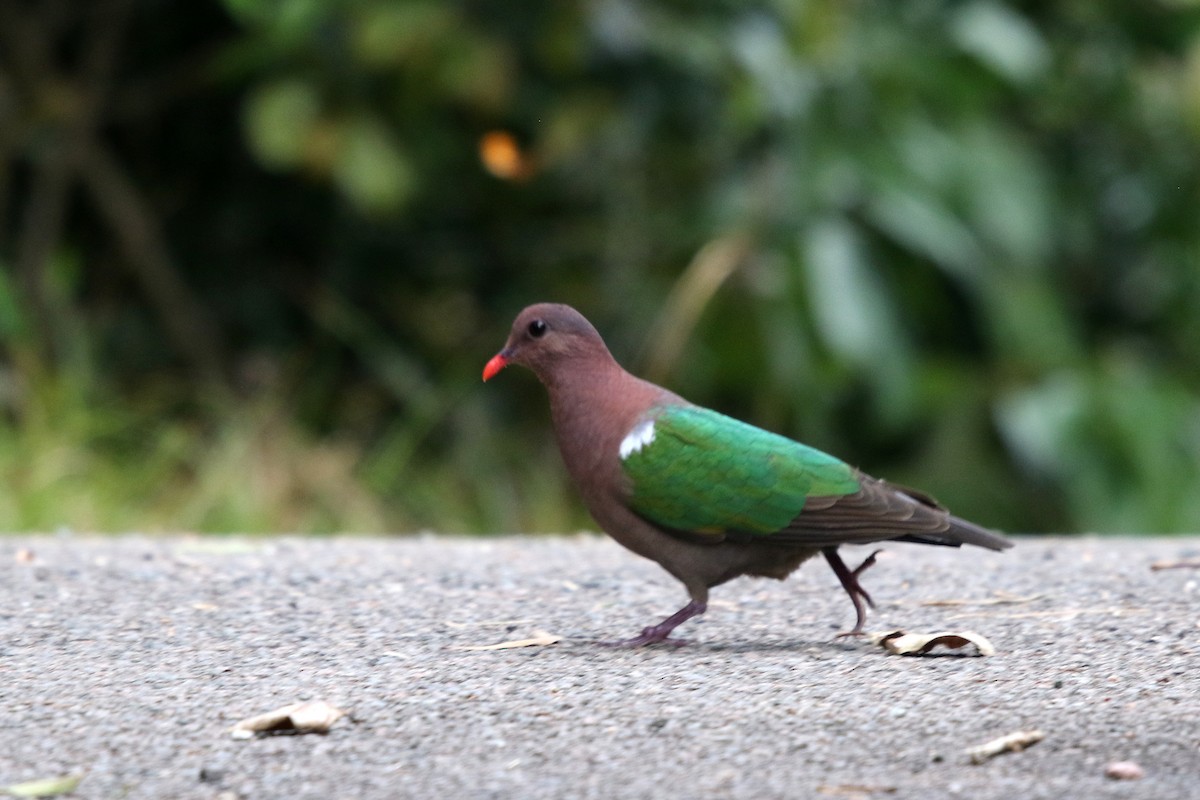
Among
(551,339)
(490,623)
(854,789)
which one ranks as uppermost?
(551,339)

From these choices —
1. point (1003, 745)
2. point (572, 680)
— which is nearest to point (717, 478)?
point (572, 680)

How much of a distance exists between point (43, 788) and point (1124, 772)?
5.49 feet

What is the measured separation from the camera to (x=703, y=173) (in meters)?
9.00

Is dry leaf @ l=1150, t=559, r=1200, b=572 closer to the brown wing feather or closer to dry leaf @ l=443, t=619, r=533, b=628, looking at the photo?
the brown wing feather

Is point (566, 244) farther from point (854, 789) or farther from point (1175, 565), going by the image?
point (854, 789)

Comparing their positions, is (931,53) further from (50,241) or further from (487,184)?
(50,241)

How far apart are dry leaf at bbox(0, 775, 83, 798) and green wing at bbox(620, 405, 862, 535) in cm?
150

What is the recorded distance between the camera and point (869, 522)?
12.5 feet

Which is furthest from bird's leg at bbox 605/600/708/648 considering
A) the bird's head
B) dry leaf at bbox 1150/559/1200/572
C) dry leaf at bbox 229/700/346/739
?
dry leaf at bbox 1150/559/1200/572

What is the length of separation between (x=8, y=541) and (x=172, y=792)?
10.3 ft

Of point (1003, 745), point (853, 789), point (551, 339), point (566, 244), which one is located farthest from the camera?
point (566, 244)

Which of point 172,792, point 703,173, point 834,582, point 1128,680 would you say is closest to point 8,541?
point 834,582

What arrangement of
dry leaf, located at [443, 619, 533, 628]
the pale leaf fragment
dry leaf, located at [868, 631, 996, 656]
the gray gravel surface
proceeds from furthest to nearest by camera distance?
dry leaf, located at [443, 619, 533, 628], dry leaf, located at [868, 631, 996, 656], the gray gravel surface, the pale leaf fragment

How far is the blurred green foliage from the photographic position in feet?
25.5
